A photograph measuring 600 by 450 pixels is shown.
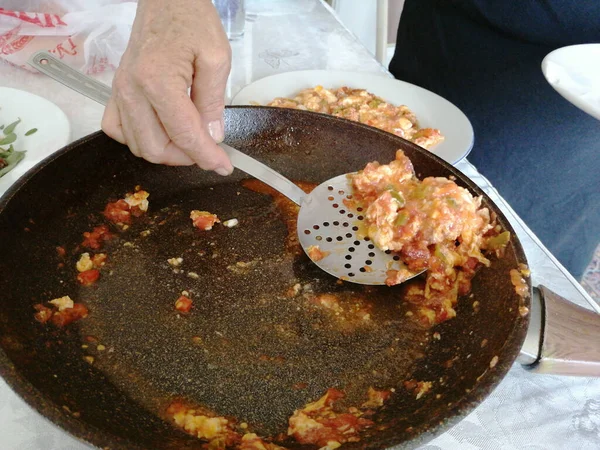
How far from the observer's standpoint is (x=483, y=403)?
27.1 inches

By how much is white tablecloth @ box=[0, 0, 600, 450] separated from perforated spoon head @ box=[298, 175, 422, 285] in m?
0.22

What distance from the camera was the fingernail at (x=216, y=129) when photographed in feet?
2.52

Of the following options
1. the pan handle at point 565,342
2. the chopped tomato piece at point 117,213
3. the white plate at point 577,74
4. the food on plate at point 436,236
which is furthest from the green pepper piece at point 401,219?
the chopped tomato piece at point 117,213

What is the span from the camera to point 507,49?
130 cm

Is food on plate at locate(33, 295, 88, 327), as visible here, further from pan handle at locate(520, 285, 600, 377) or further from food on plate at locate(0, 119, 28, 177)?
pan handle at locate(520, 285, 600, 377)

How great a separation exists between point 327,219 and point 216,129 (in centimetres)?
24

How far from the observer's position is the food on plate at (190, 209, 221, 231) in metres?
0.87

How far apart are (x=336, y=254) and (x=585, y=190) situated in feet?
3.21

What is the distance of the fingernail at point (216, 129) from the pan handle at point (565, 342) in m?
0.50

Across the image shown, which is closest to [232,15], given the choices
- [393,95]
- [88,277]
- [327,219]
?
[393,95]

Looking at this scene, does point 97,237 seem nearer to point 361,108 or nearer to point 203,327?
point 203,327

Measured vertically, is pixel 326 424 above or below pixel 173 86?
below

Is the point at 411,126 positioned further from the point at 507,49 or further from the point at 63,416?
the point at 63,416

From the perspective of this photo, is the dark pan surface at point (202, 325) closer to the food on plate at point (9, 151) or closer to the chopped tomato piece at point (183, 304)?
the chopped tomato piece at point (183, 304)
